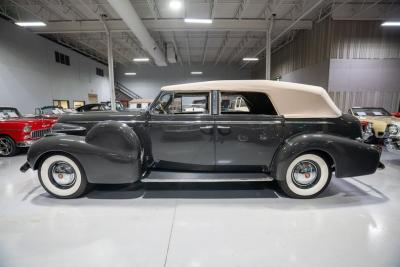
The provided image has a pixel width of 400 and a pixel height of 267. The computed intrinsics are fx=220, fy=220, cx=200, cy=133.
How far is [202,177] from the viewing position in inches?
124

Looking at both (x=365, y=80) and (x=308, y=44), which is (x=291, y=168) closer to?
(x=365, y=80)

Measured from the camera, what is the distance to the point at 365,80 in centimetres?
1082

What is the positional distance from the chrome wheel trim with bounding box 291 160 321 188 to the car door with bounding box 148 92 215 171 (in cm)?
121

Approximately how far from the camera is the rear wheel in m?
5.76

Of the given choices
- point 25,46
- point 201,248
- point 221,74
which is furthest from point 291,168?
point 221,74

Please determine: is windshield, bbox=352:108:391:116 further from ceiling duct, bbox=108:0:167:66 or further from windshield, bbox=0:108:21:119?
windshield, bbox=0:108:21:119

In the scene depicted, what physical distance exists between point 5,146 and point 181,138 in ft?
18.2

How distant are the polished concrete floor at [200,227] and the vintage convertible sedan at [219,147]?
0.33 meters

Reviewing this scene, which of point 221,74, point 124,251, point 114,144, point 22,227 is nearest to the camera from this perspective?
point 124,251

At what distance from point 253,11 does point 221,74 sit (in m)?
13.4

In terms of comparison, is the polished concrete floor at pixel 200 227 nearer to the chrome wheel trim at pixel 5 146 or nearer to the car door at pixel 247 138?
the car door at pixel 247 138

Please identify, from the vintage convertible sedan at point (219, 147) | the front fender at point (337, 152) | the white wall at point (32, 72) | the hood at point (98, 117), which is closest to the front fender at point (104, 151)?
the vintage convertible sedan at point (219, 147)

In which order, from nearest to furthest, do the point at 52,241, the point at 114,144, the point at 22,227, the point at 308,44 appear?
the point at 52,241
the point at 22,227
the point at 114,144
the point at 308,44

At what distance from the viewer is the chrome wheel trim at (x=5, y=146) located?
5.79 m
